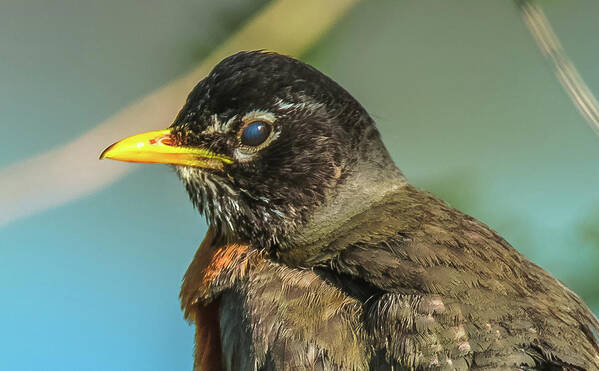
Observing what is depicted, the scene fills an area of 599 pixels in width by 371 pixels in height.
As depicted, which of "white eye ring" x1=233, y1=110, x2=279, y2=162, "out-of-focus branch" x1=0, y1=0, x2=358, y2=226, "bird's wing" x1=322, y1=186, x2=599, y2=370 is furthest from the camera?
"out-of-focus branch" x1=0, y1=0, x2=358, y2=226

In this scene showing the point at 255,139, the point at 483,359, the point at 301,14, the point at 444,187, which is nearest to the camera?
the point at 483,359

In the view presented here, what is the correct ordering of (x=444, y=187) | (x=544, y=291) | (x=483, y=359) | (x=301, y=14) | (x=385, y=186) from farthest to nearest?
(x=444, y=187) → (x=301, y=14) → (x=385, y=186) → (x=544, y=291) → (x=483, y=359)

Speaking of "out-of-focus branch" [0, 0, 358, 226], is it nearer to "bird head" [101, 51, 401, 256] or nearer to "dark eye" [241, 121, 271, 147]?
"bird head" [101, 51, 401, 256]

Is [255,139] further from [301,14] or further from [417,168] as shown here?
[417,168]

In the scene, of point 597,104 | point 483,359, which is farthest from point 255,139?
point 597,104

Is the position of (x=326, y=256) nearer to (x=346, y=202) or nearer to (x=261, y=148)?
(x=346, y=202)

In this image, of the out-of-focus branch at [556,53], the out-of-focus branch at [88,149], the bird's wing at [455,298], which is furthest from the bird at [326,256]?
the out-of-focus branch at [556,53]

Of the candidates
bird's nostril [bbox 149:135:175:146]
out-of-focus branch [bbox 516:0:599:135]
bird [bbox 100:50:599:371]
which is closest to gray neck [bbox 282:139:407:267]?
bird [bbox 100:50:599:371]
